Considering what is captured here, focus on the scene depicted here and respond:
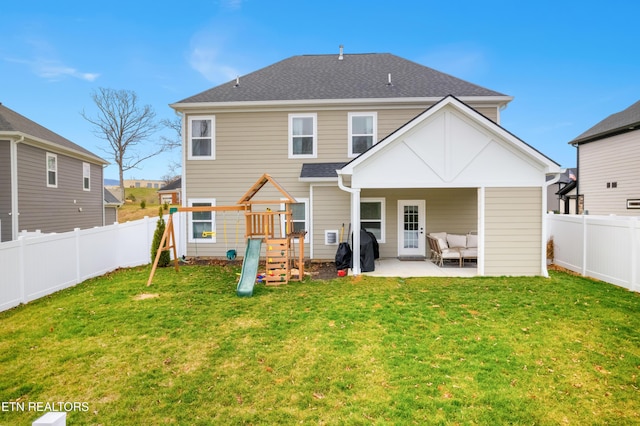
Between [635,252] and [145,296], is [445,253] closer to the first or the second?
[635,252]

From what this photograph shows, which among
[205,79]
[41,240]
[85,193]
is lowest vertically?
[41,240]

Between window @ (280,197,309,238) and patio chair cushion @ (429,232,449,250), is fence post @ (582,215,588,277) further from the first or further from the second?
window @ (280,197,309,238)

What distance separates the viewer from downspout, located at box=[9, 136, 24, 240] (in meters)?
12.0

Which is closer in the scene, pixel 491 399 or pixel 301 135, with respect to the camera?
pixel 491 399

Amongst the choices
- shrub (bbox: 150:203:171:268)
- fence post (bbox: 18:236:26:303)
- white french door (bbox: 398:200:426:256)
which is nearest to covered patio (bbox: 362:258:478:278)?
white french door (bbox: 398:200:426:256)

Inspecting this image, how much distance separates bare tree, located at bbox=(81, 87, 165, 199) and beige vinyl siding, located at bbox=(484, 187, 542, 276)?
31.9 metres

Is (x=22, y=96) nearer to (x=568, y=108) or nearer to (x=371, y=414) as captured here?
(x=371, y=414)

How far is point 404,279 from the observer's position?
8.84m

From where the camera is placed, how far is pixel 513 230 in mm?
8898

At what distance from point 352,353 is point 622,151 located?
59.9 ft

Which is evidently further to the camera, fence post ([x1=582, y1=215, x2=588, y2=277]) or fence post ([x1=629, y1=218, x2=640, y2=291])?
fence post ([x1=582, y1=215, x2=588, y2=277])

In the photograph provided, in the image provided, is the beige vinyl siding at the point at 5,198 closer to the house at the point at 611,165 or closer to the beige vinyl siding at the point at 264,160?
the beige vinyl siding at the point at 264,160

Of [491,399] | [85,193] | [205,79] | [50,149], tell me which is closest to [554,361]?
[491,399]

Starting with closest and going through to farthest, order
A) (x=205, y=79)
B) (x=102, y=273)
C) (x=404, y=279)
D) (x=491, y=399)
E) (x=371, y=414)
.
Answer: (x=371, y=414) → (x=491, y=399) → (x=404, y=279) → (x=102, y=273) → (x=205, y=79)
